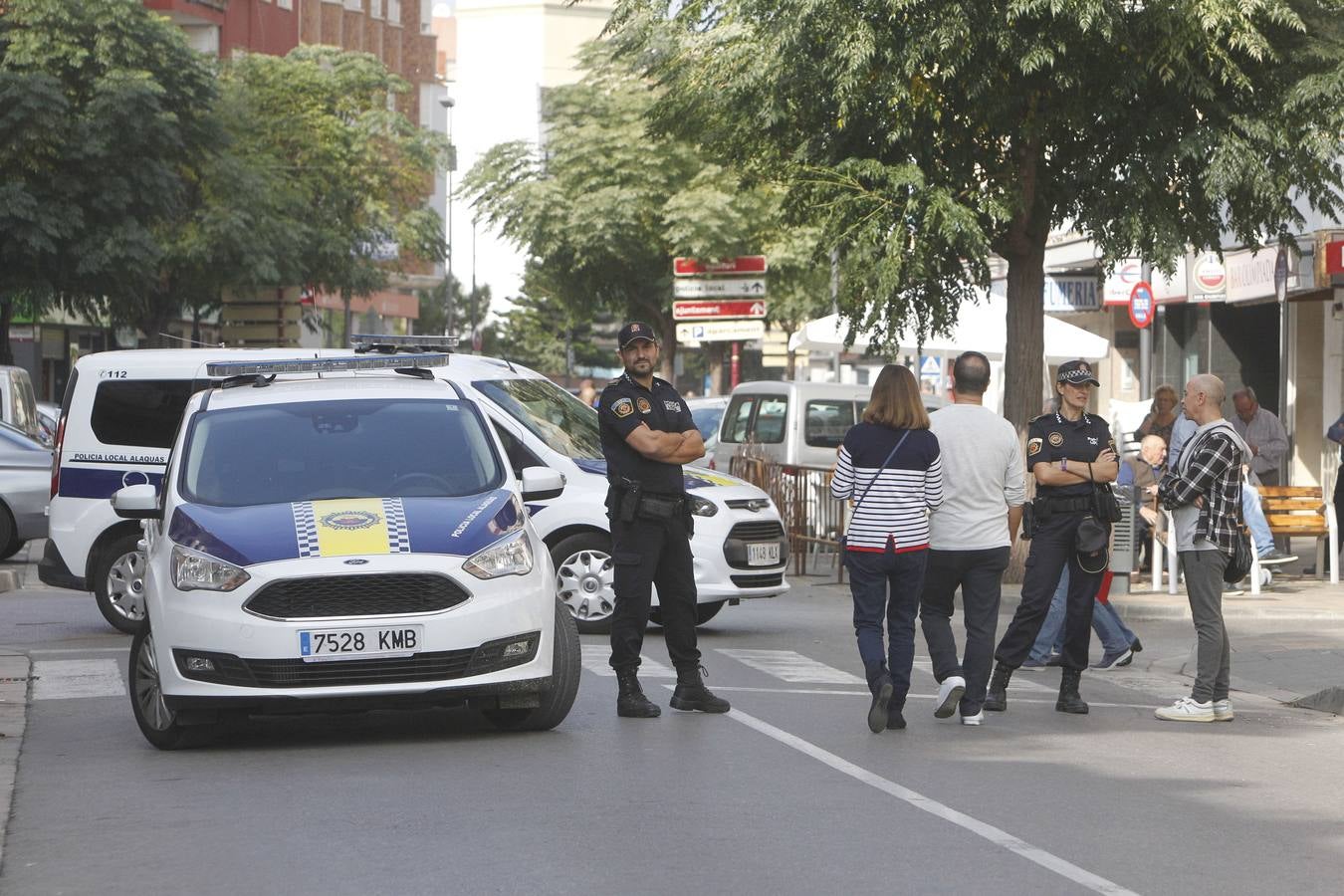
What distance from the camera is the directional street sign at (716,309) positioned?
116 ft

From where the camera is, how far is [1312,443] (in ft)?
92.2

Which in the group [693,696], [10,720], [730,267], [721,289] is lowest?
[10,720]

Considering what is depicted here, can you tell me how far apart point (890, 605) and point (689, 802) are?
2565 mm

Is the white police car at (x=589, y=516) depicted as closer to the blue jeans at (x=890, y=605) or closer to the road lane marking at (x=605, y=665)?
the road lane marking at (x=605, y=665)

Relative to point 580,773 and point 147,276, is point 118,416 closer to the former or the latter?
point 580,773

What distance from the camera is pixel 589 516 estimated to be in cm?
1488

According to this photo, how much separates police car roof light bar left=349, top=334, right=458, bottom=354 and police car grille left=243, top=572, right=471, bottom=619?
13.2 ft

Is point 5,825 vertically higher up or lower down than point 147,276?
lower down

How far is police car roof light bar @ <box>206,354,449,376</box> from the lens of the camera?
10.9 metres

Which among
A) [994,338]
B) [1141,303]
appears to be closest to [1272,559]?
[994,338]

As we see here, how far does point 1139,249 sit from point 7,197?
79.7 feet

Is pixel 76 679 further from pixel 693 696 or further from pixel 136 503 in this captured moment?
pixel 693 696

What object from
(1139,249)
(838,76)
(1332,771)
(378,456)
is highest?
(838,76)

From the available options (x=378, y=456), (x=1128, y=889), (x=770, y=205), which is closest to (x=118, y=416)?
(x=378, y=456)
